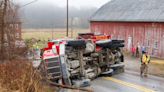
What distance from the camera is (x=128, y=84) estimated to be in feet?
57.8

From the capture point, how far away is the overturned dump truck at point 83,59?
17.0m

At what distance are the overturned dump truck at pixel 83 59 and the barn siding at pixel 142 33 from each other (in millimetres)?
8807

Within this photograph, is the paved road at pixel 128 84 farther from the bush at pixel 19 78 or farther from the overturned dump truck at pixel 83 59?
the bush at pixel 19 78

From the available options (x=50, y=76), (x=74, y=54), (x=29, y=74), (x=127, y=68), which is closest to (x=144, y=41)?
(x=127, y=68)

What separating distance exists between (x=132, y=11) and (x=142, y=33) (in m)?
3.41

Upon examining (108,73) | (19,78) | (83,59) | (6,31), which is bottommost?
(108,73)

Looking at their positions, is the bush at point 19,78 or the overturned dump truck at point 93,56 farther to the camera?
the overturned dump truck at point 93,56

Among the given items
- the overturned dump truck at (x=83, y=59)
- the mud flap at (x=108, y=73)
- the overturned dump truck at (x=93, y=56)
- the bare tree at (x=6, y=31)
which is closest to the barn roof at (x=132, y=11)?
the overturned dump truck at (x=93, y=56)

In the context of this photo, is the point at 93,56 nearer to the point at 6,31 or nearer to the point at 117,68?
the point at 117,68

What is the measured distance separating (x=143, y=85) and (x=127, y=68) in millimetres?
6934

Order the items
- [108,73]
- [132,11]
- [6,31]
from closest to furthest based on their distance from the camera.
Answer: [6,31] < [108,73] < [132,11]

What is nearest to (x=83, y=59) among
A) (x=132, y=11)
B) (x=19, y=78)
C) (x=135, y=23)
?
(x=19, y=78)

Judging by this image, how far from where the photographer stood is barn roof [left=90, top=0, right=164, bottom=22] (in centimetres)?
3102

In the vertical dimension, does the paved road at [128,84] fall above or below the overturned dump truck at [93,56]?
below
